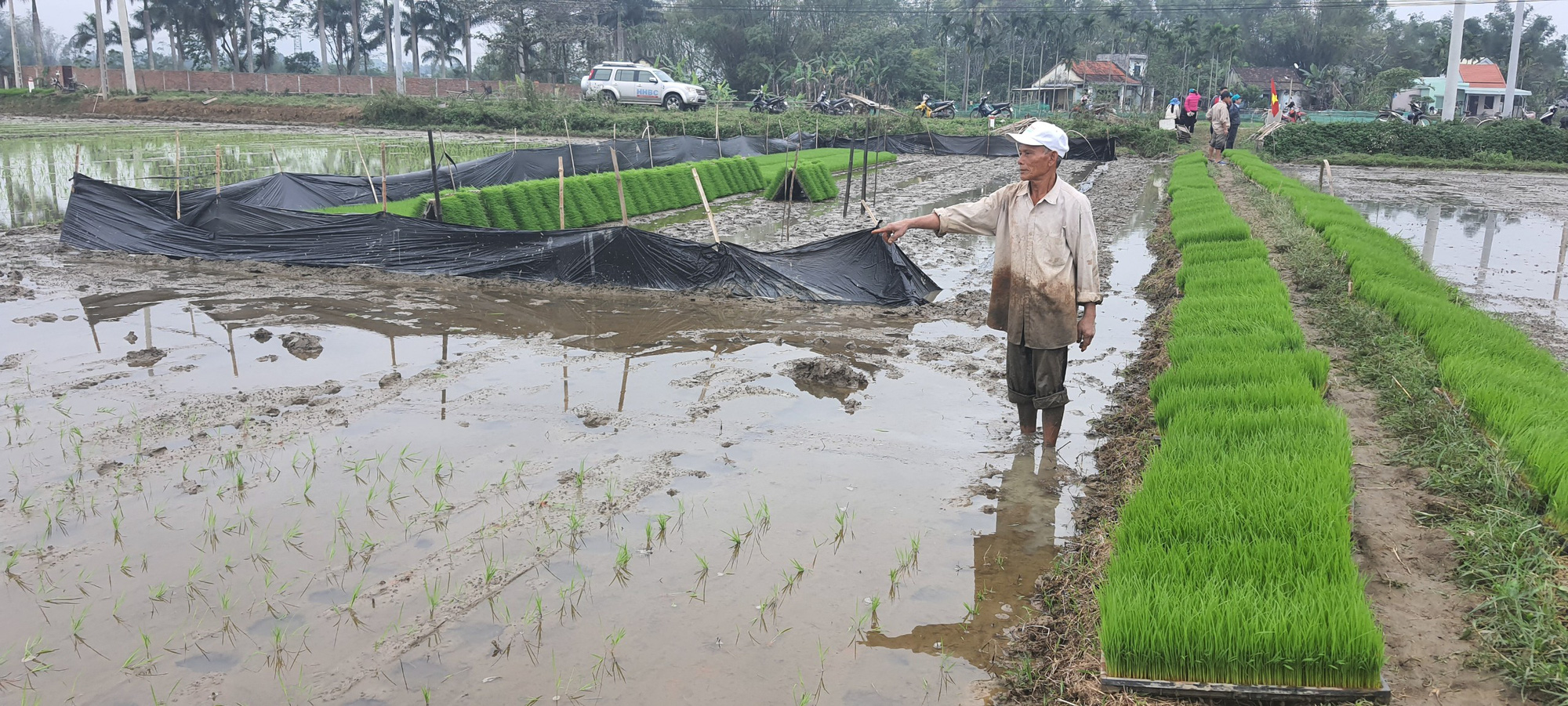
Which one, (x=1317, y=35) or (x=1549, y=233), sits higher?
(x=1317, y=35)

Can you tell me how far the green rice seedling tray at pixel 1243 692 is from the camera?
8.76 feet

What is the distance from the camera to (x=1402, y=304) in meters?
6.66

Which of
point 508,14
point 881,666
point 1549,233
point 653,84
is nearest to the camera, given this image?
point 881,666

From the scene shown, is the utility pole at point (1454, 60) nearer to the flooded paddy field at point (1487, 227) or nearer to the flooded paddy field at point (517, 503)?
the flooded paddy field at point (1487, 227)

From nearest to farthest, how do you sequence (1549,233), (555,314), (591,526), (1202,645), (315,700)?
(1202,645) < (315,700) < (591,526) < (555,314) < (1549,233)

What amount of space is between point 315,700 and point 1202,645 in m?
2.45

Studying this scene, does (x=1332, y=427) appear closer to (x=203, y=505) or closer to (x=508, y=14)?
(x=203, y=505)

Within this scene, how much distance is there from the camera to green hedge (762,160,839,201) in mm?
16062

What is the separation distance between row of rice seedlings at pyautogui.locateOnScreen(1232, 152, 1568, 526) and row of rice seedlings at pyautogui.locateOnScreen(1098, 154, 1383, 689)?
23.5 inches

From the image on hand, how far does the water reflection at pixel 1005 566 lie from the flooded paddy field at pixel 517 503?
15mm

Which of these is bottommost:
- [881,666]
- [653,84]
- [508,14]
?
[881,666]

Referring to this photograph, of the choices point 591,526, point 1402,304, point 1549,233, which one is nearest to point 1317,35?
point 1549,233

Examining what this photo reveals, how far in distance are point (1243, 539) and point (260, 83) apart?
55.9m

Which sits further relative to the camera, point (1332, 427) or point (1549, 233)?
point (1549, 233)
